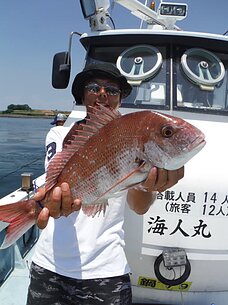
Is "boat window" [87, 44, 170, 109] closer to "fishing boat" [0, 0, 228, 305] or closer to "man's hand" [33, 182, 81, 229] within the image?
"fishing boat" [0, 0, 228, 305]

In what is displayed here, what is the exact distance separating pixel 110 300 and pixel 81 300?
19cm

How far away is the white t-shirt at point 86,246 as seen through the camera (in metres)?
2.17

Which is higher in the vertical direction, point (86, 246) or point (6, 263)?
point (86, 246)

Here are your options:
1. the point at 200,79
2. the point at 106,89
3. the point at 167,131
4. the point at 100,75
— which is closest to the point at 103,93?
the point at 106,89

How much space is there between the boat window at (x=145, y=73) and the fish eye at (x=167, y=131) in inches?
86.3

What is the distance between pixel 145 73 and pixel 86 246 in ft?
7.71

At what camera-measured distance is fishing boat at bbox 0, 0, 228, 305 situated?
2.84 m

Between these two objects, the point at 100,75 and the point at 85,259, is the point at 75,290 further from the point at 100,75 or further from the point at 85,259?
the point at 100,75

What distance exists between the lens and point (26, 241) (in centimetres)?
519

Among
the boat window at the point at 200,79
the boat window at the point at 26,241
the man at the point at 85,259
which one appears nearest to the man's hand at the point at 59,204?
the man at the point at 85,259

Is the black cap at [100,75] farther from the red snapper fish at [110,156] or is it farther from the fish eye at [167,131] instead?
the fish eye at [167,131]

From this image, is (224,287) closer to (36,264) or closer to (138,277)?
(138,277)

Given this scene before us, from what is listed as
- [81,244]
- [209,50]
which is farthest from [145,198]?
[209,50]

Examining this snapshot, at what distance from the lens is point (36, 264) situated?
Result: 7.49 feet
